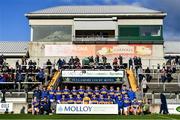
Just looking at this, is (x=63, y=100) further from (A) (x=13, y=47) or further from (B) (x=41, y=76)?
(A) (x=13, y=47)

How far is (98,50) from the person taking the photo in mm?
49969

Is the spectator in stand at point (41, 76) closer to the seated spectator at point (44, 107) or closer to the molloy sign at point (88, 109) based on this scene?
the seated spectator at point (44, 107)

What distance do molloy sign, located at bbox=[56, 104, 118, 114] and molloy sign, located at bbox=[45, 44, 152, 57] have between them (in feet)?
71.0

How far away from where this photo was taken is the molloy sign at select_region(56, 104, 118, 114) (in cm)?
2766

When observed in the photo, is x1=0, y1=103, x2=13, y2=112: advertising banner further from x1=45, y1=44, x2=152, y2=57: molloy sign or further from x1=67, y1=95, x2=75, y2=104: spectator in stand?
x1=45, y1=44, x2=152, y2=57: molloy sign

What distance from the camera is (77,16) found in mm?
52688

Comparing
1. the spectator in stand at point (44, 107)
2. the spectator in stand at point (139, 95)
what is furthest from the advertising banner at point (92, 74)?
the spectator in stand at point (44, 107)

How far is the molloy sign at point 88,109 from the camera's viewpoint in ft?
90.7

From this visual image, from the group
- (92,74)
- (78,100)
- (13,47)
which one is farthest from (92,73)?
(13,47)

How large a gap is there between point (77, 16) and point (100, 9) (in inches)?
185

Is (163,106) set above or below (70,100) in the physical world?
below

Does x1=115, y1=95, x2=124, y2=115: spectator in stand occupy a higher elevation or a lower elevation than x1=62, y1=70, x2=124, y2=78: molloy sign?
lower

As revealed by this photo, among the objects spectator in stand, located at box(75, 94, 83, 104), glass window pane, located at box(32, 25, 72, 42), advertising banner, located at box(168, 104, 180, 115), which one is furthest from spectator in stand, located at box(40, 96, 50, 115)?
glass window pane, located at box(32, 25, 72, 42)

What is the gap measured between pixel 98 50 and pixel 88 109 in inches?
889
